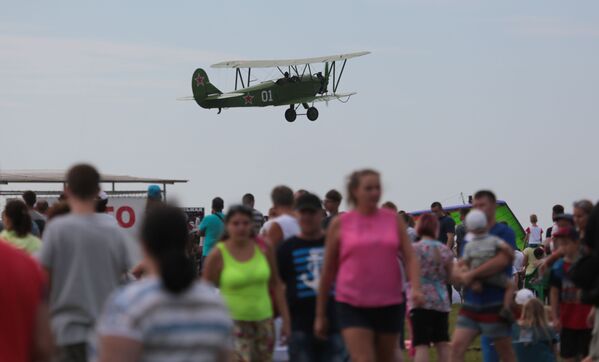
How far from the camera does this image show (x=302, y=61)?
6481cm

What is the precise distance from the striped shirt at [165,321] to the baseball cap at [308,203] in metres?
4.40

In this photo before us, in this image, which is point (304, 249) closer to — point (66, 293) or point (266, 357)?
point (266, 357)

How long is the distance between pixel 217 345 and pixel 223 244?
405 cm

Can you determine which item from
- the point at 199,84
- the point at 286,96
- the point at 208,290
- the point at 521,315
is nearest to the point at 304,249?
the point at 521,315

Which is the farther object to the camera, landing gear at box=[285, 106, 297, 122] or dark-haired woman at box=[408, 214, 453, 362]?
landing gear at box=[285, 106, 297, 122]

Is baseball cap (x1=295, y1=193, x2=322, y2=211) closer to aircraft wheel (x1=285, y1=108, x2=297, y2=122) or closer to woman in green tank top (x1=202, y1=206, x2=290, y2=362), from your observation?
woman in green tank top (x1=202, y1=206, x2=290, y2=362)

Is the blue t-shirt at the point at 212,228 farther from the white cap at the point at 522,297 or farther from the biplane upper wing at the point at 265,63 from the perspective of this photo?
the biplane upper wing at the point at 265,63

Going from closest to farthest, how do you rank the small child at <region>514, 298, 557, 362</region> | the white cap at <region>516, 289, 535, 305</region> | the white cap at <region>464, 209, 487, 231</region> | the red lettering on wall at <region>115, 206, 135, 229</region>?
the white cap at <region>464, 209, 487, 231</region>
the small child at <region>514, 298, 557, 362</region>
the white cap at <region>516, 289, 535, 305</region>
the red lettering on wall at <region>115, 206, 135, 229</region>

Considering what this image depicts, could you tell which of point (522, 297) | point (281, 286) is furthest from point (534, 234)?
point (281, 286)

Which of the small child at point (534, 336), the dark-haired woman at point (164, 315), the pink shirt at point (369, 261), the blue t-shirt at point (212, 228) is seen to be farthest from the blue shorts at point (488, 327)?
the dark-haired woman at point (164, 315)

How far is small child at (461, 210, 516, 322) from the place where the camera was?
10.5 m

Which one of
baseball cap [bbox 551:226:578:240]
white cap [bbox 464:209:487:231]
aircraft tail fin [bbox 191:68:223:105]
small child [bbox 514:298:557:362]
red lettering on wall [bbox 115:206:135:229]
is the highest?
aircraft tail fin [bbox 191:68:223:105]

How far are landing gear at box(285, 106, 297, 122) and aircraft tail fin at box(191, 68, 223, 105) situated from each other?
6.55 meters

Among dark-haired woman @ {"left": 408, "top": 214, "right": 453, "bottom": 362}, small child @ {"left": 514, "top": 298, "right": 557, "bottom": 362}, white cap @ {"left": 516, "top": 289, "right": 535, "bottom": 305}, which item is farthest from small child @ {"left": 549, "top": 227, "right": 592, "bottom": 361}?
white cap @ {"left": 516, "top": 289, "right": 535, "bottom": 305}
